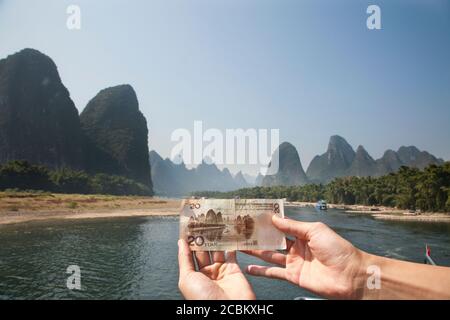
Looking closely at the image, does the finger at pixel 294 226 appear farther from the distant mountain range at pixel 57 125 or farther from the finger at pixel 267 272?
the distant mountain range at pixel 57 125

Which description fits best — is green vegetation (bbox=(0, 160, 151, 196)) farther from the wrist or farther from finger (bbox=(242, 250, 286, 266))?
the wrist

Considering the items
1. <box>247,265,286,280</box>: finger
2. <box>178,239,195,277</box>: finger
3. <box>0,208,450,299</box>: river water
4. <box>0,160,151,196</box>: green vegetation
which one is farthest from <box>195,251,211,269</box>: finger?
<box>0,160,151,196</box>: green vegetation

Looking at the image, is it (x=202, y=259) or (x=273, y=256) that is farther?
(x=273, y=256)

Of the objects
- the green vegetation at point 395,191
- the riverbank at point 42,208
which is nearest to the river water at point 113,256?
the riverbank at point 42,208

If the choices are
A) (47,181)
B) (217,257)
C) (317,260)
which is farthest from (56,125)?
(317,260)

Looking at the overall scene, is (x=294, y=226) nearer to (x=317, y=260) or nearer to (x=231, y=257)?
(x=317, y=260)
